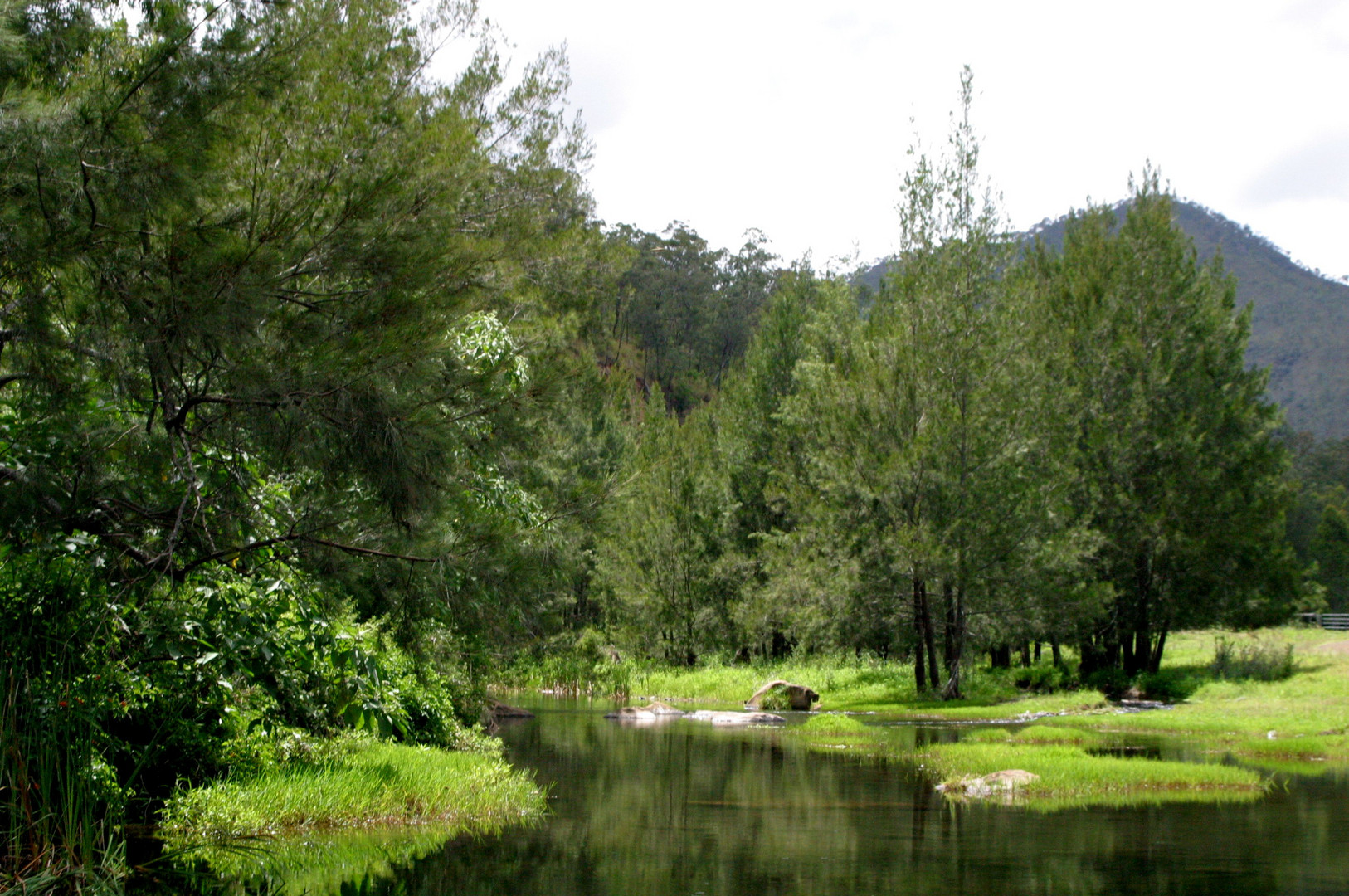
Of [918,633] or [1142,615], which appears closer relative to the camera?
[918,633]

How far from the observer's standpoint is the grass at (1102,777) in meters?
12.7

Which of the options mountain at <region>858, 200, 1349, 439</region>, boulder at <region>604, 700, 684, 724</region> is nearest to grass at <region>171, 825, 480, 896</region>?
boulder at <region>604, 700, 684, 724</region>

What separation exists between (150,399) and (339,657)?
2721 mm

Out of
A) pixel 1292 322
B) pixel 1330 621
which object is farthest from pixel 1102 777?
pixel 1292 322

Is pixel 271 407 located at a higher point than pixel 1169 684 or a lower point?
higher

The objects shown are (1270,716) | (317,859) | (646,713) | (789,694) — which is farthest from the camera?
(789,694)

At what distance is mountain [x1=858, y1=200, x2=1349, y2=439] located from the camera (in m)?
144

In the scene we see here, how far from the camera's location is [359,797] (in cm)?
1038

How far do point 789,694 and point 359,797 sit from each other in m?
18.6

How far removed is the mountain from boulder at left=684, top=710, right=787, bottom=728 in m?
118

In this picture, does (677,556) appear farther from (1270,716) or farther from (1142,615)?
(1270,716)

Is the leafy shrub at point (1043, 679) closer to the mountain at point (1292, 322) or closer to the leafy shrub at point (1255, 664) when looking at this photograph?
the leafy shrub at point (1255, 664)

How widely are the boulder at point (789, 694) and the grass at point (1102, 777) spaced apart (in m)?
12.3

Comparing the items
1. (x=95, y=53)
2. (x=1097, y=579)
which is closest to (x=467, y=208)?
(x=95, y=53)
